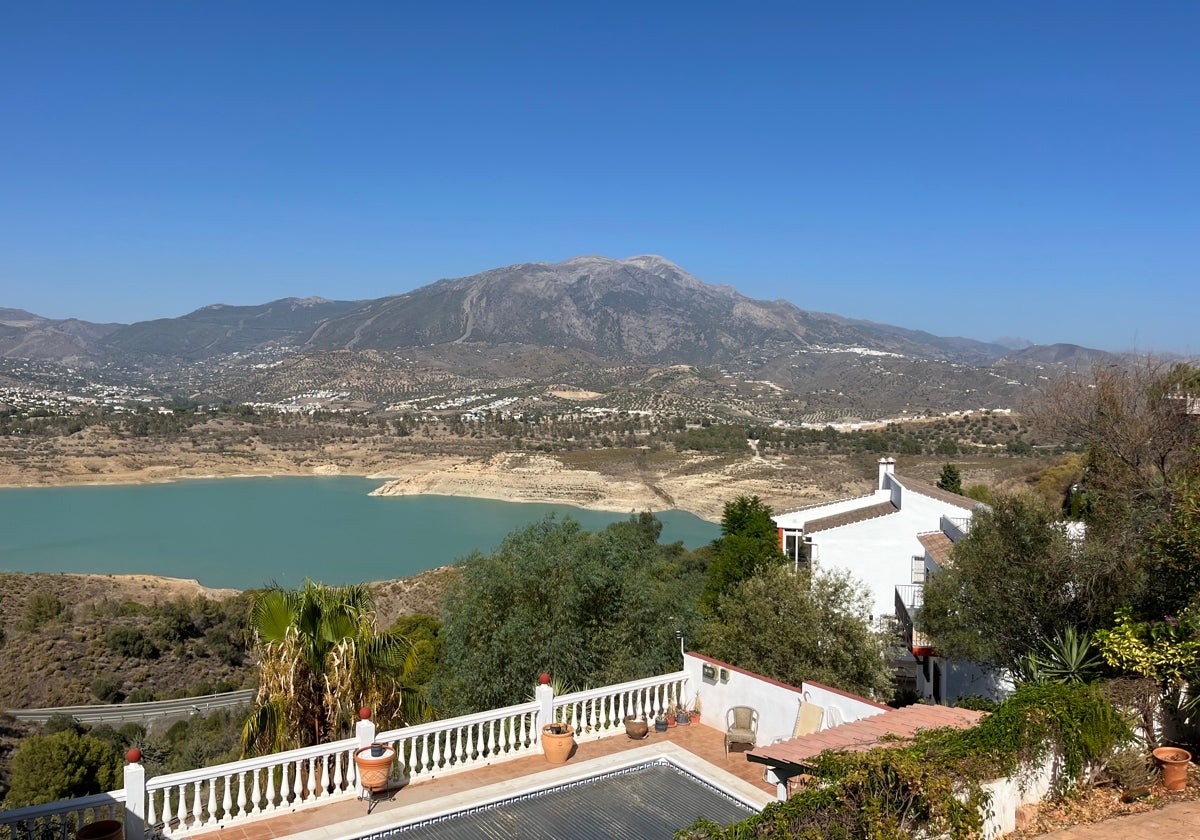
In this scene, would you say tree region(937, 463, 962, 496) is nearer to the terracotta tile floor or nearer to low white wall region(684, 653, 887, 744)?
low white wall region(684, 653, 887, 744)

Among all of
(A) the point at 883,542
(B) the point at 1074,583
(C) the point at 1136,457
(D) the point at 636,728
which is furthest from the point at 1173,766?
(A) the point at 883,542

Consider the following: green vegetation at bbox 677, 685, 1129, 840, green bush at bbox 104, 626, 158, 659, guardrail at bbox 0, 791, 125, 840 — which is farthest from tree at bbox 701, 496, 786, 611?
green bush at bbox 104, 626, 158, 659

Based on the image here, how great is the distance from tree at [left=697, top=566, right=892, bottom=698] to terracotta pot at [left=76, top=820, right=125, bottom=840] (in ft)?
26.0

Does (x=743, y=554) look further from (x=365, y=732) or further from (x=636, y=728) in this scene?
(x=365, y=732)

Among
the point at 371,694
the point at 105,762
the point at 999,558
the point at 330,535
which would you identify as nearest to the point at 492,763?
the point at 371,694

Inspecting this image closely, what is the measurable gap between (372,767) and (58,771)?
962cm

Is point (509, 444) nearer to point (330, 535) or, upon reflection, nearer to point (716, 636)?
point (330, 535)

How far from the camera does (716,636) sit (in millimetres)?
12031

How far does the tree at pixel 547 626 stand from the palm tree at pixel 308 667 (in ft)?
9.56

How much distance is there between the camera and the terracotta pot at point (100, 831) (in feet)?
17.5

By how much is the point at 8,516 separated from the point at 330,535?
22941mm

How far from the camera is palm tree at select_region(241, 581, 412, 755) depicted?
7.25m

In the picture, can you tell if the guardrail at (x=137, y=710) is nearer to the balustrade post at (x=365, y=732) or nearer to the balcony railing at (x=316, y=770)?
the balcony railing at (x=316, y=770)

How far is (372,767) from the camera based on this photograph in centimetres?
664
